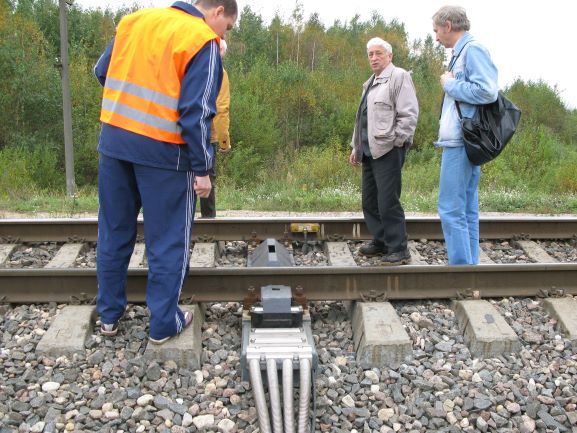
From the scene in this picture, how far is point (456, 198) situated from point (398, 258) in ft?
2.86

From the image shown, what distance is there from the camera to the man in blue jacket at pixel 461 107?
4.42 m

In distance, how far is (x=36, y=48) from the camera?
26.4 metres

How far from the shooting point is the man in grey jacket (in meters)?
5.15

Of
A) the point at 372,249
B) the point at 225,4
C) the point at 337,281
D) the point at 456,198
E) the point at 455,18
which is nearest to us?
the point at 225,4

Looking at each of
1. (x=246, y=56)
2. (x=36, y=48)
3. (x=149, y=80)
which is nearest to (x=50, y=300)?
(x=149, y=80)

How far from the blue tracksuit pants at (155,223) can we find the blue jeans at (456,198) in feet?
6.96

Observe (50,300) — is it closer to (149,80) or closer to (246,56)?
(149,80)

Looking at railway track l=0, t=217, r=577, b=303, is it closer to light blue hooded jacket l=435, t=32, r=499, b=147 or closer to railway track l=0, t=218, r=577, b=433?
railway track l=0, t=218, r=577, b=433

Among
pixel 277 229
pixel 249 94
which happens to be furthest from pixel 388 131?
pixel 249 94

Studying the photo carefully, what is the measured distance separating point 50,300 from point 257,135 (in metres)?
23.0

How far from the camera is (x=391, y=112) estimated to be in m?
5.20

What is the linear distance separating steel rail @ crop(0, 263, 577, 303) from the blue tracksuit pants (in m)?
0.57

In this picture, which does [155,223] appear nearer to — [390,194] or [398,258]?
[390,194]

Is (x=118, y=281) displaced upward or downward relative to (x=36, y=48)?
downward
